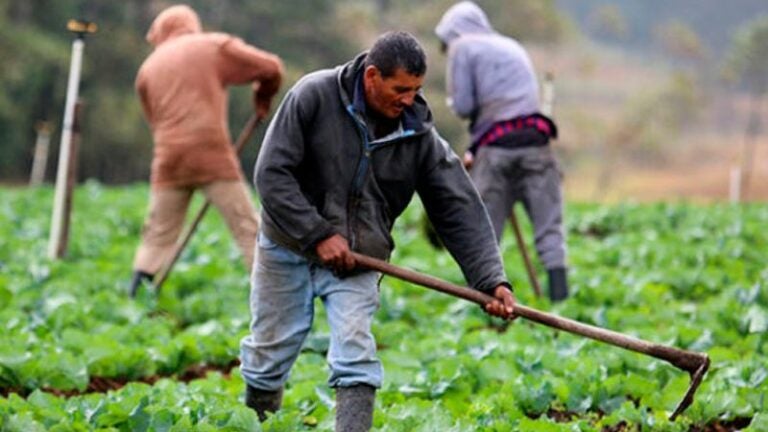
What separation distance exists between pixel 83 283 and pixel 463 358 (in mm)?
3460

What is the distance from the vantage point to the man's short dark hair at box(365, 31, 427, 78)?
421 cm

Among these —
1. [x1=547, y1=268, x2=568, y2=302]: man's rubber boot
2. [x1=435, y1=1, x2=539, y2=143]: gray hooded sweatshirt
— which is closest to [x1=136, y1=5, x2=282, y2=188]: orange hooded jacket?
[x1=435, y1=1, x2=539, y2=143]: gray hooded sweatshirt

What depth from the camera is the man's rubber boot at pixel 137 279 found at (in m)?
8.05

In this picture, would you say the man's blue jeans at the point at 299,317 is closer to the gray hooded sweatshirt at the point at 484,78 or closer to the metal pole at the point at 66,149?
the gray hooded sweatshirt at the point at 484,78

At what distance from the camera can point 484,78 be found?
789 centimetres

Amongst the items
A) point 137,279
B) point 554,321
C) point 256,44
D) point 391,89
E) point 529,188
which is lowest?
point 256,44

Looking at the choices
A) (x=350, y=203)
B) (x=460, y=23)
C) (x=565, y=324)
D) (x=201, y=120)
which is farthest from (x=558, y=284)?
(x=350, y=203)

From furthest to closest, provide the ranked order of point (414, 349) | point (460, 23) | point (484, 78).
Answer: point (460, 23), point (484, 78), point (414, 349)

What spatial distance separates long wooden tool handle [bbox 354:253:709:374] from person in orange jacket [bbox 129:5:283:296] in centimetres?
332

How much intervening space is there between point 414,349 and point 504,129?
195 centimetres

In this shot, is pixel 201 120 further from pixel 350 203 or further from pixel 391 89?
pixel 391 89

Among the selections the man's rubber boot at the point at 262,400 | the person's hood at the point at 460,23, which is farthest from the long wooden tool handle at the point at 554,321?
the person's hood at the point at 460,23

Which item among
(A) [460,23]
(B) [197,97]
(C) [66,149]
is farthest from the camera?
(C) [66,149]

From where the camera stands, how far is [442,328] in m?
7.46
